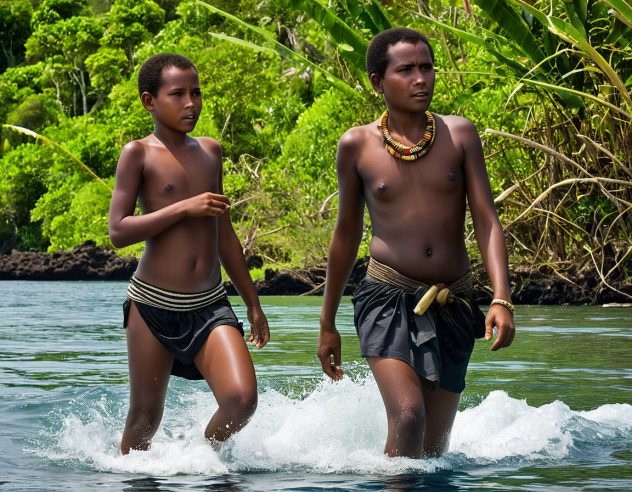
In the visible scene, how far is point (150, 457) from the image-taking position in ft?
17.9

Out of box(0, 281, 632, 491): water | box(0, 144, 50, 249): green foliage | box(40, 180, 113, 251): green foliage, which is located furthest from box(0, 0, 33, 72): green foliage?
box(0, 281, 632, 491): water

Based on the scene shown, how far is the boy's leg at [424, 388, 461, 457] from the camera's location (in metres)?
5.19

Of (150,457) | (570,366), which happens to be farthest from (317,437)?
(570,366)

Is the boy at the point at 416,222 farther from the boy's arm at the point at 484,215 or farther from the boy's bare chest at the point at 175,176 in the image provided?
the boy's bare chest at the point at 175,176

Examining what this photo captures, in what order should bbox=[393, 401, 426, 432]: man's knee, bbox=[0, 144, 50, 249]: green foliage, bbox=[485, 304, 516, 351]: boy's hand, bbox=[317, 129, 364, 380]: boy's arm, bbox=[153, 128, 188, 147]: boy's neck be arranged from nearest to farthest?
bbox=[485, 304, 516, 351]: boy's hand
bbox=[393, 401, 426, 432]: man's knee
bbox=[317, 129, 364, 380]: boy's arm
bbox=[153, 128, 188, 147]: boy's neck
bbox=[0, 144, 50, 249]: green foliage

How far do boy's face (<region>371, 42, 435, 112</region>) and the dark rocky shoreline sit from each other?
1094cm

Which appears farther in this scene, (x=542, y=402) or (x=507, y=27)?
(x=507, y=27)

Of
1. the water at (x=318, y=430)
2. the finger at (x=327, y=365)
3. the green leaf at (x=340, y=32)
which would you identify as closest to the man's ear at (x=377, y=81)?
the finger at (x=327, y=365)

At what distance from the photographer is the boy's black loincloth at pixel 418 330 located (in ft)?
16.1

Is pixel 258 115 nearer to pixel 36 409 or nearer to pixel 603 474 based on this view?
pixel 36 409

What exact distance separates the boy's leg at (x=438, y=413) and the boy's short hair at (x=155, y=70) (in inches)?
61.7

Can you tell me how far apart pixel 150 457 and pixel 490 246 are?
5.31 feet

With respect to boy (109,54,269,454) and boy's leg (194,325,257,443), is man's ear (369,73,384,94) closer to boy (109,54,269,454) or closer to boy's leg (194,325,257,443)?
boy (109,54,269,454)

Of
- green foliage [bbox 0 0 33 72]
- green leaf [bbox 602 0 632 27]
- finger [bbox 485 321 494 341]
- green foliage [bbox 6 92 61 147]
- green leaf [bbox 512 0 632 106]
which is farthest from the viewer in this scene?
green foliage [bbox 0 0 33 72]
